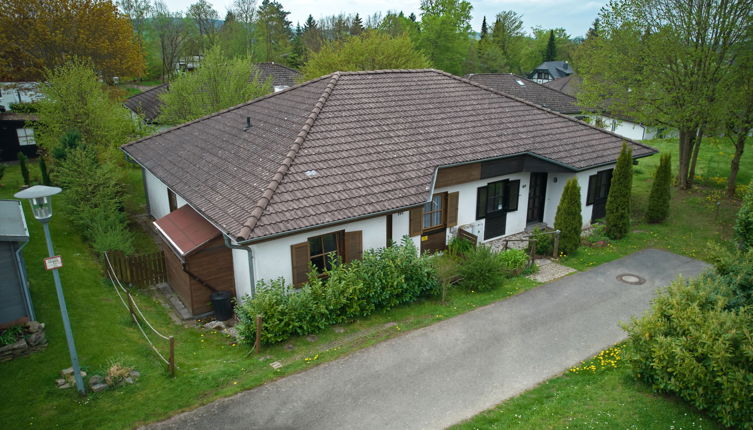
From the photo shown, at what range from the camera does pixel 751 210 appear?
50.6ft

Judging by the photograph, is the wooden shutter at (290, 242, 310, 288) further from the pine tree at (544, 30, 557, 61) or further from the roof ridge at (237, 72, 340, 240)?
the pine tree at (544, 30, 557, 61)

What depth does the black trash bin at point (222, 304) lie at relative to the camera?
13.2 meters

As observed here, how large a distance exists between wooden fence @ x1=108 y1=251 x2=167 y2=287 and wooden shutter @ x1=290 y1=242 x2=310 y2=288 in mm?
5010

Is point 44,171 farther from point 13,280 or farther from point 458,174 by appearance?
point 458,174

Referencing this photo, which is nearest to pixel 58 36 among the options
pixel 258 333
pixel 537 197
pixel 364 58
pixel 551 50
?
pixel 364 58

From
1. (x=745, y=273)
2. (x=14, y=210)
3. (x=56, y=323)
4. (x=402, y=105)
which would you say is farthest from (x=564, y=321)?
(x=14, y=210)

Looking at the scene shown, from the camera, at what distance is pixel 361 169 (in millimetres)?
14875

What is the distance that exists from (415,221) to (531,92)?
3462 centimetres

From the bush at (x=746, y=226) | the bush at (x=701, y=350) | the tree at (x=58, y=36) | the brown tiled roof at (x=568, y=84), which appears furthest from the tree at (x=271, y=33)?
the bush at (x=701, y=350)

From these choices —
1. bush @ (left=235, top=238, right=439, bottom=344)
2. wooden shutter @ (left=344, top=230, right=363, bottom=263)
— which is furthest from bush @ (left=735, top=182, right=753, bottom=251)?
wooden shutter @ (left=344, top=230, right=363, bottom=263)

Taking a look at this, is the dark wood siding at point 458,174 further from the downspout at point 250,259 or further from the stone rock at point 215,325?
the stone rock at point 215,325

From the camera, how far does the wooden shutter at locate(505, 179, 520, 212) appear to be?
1811cm

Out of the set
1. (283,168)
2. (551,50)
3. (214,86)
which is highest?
(551,50)

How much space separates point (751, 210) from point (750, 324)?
894 centimetres
